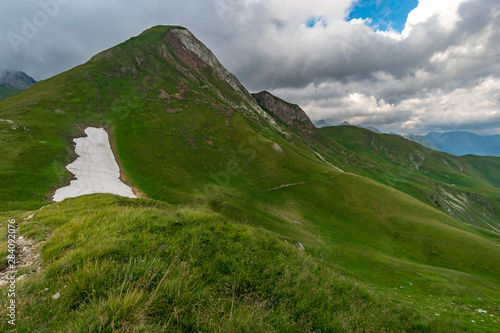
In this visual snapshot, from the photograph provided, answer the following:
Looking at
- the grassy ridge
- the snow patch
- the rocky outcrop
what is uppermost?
the rocky outcrop

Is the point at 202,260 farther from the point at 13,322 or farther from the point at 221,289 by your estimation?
the point at 13,322

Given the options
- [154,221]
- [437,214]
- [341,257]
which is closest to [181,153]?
[341,257]

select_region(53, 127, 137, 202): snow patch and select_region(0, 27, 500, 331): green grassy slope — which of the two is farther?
select_region(53, 127, 137, 202): snow patch

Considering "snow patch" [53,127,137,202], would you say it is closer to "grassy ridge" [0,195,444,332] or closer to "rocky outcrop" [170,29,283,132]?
"grassy ridge" [0,195,444,332]

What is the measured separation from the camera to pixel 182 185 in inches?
1953

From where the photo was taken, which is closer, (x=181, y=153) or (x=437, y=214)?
(x=437, y=214)

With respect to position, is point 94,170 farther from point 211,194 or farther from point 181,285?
point 181,285

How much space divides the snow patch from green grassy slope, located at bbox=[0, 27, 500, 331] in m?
2.23

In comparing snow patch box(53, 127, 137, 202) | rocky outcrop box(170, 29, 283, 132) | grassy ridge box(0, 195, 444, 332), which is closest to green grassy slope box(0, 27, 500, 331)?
grassy ridge box(0, 195, 444, 332)

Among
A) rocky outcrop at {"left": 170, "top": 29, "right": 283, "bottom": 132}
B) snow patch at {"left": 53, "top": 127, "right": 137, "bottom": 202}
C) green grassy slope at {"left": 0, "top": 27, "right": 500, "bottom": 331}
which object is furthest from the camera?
rocky outcrop at {"left": 170, "top": 29, "right": 283, "bottom": 132}

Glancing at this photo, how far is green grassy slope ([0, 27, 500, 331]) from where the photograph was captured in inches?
324

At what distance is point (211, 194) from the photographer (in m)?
48.2

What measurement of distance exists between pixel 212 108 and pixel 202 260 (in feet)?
329

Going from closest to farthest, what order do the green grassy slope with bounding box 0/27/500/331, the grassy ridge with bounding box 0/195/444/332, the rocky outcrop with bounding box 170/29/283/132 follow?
the grassy ridge with bounding box 0/195/444/332 → the green grassy slope with bounding box 0/27/500/331 → the rocky outcrop with bounding box 170/29/283/132
